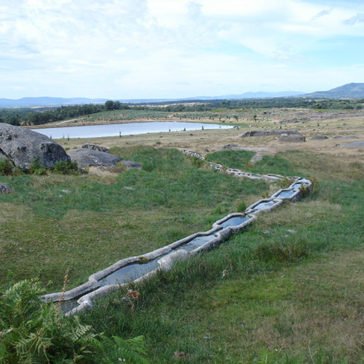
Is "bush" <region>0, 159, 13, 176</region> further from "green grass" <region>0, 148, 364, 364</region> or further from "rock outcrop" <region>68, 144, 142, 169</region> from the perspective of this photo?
"rock outcrop" <region>68, 144, 142, 169</region>

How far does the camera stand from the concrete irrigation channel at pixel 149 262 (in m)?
10.0

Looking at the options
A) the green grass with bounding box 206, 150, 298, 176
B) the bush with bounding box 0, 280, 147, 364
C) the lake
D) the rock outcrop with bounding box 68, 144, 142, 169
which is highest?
the bush with bounding box 0, 280, 147, 364

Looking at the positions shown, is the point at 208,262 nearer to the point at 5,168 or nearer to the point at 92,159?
the point at 5,168

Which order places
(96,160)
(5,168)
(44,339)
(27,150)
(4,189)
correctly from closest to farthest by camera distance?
(44,339) → (4,189) → (5,168) → (27,150) → (96,160)

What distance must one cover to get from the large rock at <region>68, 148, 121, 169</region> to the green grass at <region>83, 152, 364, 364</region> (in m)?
18.0

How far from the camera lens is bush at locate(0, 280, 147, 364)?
5.00m

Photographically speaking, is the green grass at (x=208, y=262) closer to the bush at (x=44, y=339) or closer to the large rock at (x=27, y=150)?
the bush at (x=44, y=339)

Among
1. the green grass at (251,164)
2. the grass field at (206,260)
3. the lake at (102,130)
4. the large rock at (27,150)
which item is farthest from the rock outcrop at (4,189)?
the lake at (102,130)

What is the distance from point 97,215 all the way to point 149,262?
5802mm

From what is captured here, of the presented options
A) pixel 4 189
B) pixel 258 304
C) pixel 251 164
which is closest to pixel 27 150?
pixel 4 189

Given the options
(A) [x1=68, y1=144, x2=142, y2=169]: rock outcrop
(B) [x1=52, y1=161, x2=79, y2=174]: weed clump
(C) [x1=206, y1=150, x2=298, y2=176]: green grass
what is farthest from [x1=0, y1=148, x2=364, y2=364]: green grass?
(C) [x1=206, y1=150, x2=298, y2=176]: green grass

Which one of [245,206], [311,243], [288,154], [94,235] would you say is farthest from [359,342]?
[288,154]

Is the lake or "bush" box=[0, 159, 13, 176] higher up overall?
"bush" box=[0, 159, 13, 176]

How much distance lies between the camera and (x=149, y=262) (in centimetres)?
1292
